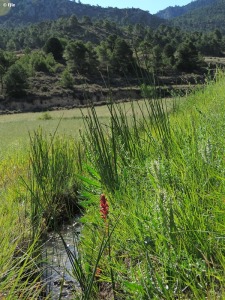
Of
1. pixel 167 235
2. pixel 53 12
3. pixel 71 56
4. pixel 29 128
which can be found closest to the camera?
pixel 167 235

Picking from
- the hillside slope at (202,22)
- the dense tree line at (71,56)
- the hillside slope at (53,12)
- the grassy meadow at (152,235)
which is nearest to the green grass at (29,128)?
the grassy meadow at (152,235)

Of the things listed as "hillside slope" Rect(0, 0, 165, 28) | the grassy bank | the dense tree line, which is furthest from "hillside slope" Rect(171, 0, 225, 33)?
the grassy bank

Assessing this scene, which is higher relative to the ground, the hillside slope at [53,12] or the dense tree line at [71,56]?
the hillside slope at [53,12]

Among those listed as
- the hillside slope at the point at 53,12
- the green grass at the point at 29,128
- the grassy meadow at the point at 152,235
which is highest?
the hillside slope at the point at 53,12

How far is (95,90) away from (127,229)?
42.8m

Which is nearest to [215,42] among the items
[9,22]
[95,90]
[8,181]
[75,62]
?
[75,62]

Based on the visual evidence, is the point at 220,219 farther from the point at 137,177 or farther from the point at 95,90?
the point at 95,90

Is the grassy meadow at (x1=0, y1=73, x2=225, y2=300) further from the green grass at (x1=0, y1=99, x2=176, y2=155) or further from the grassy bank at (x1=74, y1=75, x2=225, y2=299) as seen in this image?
the green grass at (x1=0, y1=99, x2=176, y2=155)

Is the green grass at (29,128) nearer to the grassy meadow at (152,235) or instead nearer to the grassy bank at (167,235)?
the grassy meadow at (152,235)

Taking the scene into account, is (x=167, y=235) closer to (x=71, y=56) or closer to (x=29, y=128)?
(x=29, y=128)

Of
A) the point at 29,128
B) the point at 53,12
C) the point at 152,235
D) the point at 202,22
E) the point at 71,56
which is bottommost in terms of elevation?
the point at 29,128

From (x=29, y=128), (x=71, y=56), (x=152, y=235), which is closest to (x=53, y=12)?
(x=71, y=56)

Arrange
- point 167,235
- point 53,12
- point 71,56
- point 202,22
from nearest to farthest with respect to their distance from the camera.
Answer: point 167,235 < point 71,56 < point 202,22 < point 53,12

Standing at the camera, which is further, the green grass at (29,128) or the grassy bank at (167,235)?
the green grass at (29,128)
